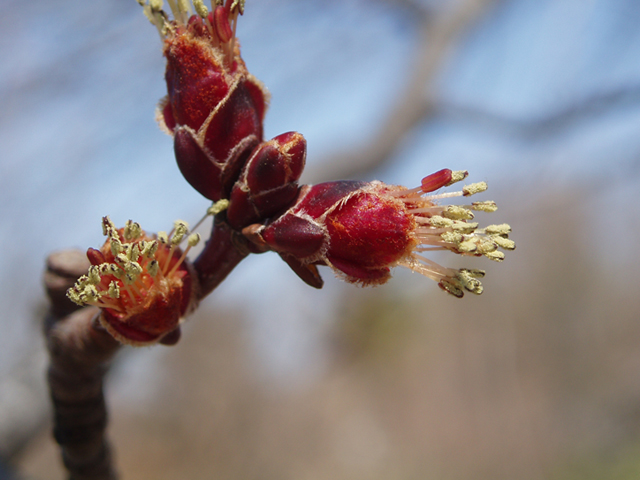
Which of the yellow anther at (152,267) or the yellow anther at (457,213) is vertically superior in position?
the yellow anther at (152,267)

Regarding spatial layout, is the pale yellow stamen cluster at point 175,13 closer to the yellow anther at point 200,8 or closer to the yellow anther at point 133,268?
the yellow anther at point 200,8

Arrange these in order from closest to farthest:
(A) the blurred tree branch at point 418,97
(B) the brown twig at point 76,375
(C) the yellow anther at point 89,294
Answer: (C) the yellow anther at point 89,294, (B) the brown twig at point 76,375, (A) the blurred tree branch at point 418,97

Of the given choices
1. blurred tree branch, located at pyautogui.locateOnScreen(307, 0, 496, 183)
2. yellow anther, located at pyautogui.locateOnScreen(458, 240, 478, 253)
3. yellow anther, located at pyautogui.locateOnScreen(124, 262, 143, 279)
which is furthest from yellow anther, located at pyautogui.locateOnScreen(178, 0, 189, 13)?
blurred tree branch, located at pyautogui.locateOnScreen(307, 0, 496, 183)

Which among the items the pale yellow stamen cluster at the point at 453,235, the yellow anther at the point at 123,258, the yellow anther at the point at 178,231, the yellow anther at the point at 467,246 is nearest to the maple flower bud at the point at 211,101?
the yellow anther at the point at 178,231

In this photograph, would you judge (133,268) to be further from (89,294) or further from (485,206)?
(485,206)

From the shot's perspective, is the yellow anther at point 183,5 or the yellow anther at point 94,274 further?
the yellow anther at point 183,5

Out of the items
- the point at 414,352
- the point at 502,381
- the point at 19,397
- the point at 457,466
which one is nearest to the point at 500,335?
the point at 502,381
